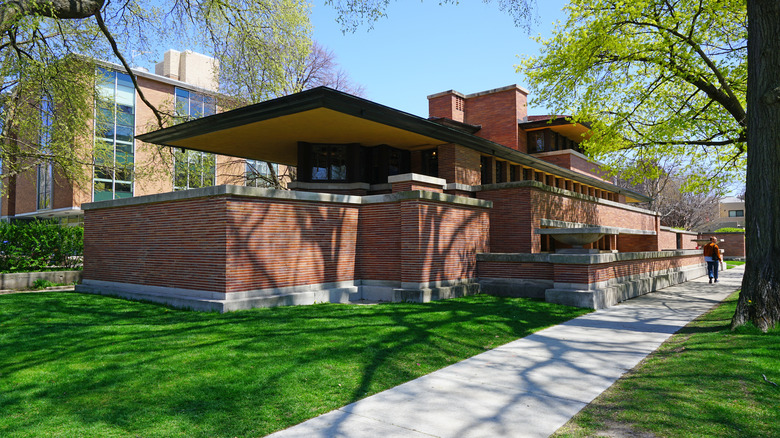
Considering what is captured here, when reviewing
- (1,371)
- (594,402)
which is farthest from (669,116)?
(1,371)

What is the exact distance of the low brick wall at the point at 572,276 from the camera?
12.1m

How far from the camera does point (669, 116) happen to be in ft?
59.0

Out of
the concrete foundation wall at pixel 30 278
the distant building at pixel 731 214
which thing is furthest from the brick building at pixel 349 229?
the distant building at pixel 731 214

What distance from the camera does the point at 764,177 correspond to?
27.3 ft

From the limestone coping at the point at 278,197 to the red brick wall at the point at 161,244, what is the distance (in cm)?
18

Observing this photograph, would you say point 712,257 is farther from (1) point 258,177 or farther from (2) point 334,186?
(1) point 258,177

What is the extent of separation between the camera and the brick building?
432 inches

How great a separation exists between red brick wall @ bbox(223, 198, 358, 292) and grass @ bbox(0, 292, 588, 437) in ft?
3.71

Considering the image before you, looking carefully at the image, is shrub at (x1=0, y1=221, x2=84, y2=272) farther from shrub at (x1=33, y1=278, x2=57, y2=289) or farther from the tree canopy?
the tree canopy

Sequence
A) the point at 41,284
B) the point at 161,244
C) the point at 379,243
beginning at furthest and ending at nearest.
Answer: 1. the point at 41,284
2. the point at 379,243
3. the point at 161,244

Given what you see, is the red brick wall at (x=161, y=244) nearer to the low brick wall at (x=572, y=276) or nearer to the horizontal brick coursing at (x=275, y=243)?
the horizontal brick coursing at (x=275, y=243)

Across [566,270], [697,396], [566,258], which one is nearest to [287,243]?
[566,258]

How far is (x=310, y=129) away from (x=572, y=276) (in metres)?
9.66

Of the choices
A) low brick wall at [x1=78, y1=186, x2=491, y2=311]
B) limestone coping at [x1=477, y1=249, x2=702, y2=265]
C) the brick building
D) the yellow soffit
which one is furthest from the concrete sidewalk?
the yellow soffit
